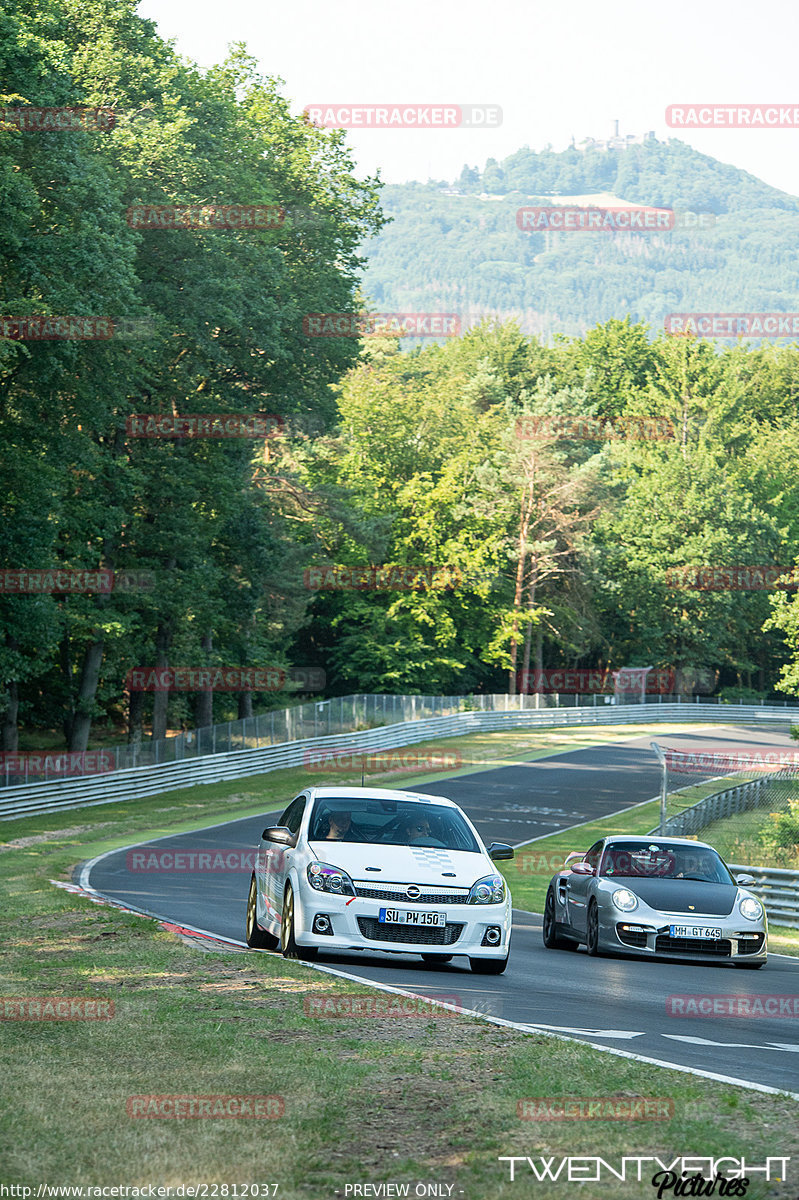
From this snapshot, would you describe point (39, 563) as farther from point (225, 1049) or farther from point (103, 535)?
point (225, 1049)

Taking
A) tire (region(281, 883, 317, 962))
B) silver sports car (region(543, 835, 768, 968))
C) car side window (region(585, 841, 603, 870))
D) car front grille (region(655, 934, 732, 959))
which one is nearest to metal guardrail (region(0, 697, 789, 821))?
car side window (region(585, 841, 603, 870))

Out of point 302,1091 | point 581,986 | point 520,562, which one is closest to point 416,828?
point 581,986

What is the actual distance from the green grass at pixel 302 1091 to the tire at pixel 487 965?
169cm

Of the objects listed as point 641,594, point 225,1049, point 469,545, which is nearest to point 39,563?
point 225,1049

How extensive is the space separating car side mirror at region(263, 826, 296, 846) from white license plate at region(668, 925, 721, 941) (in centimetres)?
443

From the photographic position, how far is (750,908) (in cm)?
1526

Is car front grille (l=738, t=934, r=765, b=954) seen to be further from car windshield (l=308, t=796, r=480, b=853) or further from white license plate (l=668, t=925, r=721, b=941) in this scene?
car windshield (l=308, t=796, r=480, b=853)

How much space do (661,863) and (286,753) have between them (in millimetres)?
35937

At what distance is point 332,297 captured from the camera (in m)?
48.6

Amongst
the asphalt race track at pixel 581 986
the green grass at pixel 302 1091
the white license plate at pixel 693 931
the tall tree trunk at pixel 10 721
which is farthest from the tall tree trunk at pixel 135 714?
the green grass at pixel 302 1091

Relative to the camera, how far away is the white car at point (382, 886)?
Answer: 39.1ft

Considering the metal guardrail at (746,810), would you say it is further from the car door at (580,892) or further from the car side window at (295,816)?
the car side window at (295,816)

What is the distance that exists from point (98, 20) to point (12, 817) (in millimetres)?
20494

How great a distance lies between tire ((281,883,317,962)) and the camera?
1220 cm
